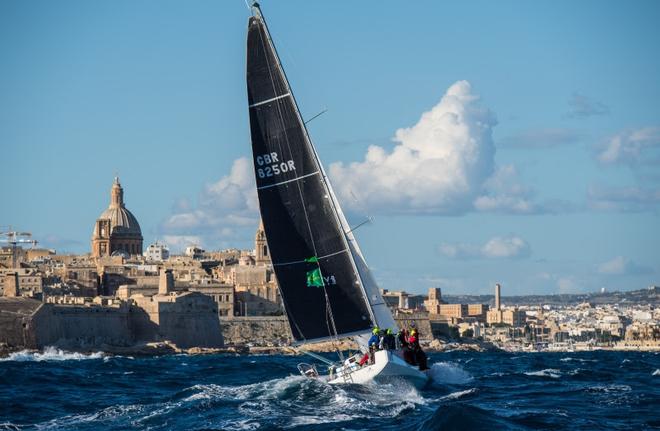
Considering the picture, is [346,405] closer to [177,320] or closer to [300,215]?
[300,215]

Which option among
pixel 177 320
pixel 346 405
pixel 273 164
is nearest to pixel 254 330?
pixel 177 320

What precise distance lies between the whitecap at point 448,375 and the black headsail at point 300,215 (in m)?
3.42

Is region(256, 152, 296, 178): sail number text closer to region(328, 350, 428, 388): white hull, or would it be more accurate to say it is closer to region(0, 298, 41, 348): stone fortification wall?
region(328, 350, 428, 388): white hull

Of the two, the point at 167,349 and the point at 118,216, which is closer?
the point at 167,349

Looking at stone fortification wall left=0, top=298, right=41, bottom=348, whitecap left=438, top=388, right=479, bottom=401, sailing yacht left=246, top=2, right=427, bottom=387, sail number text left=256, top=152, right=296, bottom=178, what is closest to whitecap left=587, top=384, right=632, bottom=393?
whitecap left=438, top=388, right=479, bottom=401

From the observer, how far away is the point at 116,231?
16962 centimetres

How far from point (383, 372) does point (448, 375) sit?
22.4ft

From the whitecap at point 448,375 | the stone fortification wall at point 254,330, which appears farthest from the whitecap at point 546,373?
the stone fortification wall at point 254,330

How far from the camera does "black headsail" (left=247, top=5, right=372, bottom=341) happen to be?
34.4 m

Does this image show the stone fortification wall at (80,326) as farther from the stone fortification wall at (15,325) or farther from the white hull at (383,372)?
the white hull at (383,372)

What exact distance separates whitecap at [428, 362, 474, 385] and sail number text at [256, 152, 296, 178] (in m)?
6.26

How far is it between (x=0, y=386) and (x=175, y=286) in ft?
306

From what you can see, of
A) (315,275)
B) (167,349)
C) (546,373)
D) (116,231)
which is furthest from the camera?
(116,231)

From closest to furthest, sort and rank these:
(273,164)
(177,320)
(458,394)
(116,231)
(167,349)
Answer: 1. (458,394)
2. (273,164)
3. (167,349)
4. (177,320)
5. (116,231)
